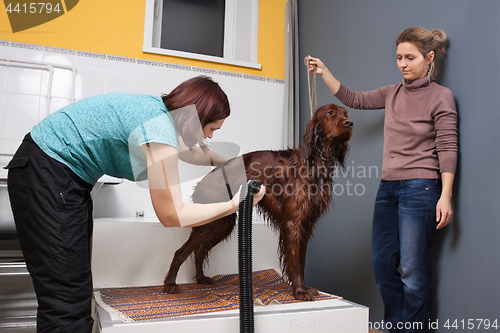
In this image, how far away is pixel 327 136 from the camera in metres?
1.62

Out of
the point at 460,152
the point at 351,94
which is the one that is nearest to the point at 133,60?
the point at 351,94

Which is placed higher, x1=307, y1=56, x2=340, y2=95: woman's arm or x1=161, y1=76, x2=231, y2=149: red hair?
x1=307, y1=56, x2=340, y2=95: woman's arm

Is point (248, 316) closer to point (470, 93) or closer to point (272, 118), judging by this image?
point (470, 93)

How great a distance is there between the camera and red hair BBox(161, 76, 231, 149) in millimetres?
1161

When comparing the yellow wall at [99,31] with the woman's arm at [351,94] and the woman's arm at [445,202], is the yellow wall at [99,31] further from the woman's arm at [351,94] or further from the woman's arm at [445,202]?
the woman's arm at [445,202]

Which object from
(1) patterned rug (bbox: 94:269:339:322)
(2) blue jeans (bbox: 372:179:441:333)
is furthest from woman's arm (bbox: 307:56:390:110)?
(1) patterned rug (bbox: 94:269:339:322)

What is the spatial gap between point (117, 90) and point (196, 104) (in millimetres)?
1782

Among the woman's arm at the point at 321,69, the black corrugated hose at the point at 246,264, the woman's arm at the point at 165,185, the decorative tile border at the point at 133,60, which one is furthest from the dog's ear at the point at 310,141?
the decorative tile border at the point at 133,60

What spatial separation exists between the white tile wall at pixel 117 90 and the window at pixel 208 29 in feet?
0.71

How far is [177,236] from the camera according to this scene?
2076 millimetres

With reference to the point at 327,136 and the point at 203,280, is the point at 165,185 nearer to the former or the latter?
the point at 327,136

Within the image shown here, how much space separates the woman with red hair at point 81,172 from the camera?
1055 mm

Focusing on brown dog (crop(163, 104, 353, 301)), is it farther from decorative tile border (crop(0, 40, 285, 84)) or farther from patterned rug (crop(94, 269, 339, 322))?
decorative tile border (crop(0, 40, 285, 84))

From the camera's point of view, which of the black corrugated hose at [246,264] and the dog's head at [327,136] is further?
the dog's head at [327,136]
